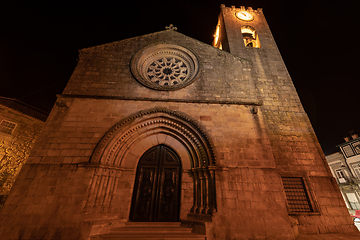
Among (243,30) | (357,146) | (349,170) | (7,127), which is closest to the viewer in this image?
(7,127)

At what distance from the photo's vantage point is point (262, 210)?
4320 millimetres

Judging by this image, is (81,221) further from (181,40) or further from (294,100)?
(294,100)

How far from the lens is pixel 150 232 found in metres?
4.09

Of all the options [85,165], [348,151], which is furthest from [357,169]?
[85,165]

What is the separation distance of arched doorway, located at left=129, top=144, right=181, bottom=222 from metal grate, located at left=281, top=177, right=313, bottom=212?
3.87m

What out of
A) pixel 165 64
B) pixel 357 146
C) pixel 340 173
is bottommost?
pixel 340 173

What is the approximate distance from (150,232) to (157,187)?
1278 millimetres

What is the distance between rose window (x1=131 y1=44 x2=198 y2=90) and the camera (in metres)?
7.13

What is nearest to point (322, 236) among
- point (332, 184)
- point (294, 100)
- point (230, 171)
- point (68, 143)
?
point (332, 184)

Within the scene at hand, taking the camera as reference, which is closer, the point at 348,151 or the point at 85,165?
the point at 85,165

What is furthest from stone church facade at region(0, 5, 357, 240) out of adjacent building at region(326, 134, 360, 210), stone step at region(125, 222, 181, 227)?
adjacent building at region(326, 134, 360, 210)

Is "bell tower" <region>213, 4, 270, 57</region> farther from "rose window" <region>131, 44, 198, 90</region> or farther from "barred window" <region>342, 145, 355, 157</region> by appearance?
"barred window" <region>342, 145, 355, 157</region>

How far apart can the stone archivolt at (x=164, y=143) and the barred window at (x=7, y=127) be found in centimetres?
908

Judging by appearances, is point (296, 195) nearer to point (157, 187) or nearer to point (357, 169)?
point (157, 187)
